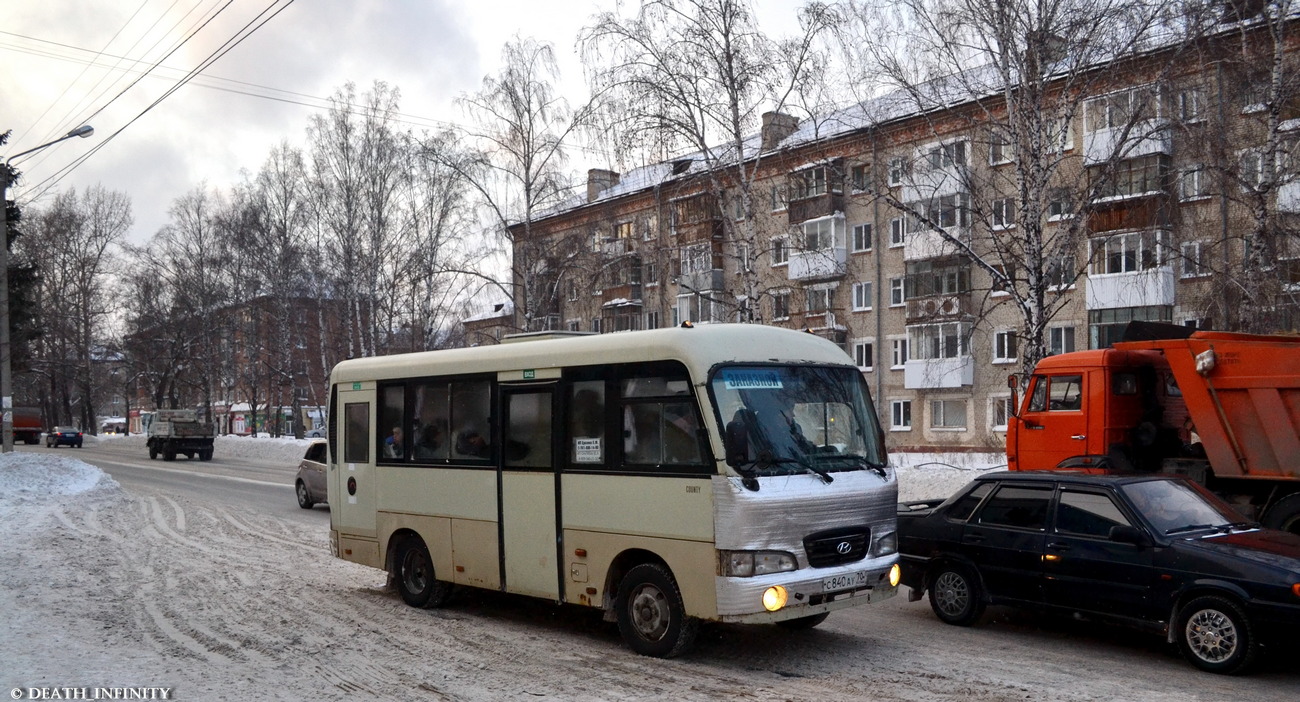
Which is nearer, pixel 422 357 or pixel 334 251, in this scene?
pixel 422 357

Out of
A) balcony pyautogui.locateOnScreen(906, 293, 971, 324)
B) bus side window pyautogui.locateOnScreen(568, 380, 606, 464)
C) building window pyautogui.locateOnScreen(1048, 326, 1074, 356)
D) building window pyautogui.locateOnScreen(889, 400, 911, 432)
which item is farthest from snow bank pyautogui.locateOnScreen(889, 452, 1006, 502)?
building window pyautogui.locateOnScreen(889, 400, 911, 432)

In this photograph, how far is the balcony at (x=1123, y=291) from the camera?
3294 cm

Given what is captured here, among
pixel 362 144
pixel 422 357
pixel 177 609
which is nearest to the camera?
pixel 177 609

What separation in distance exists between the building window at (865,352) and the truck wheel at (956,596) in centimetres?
3599

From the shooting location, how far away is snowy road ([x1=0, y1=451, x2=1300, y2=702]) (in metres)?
7.02

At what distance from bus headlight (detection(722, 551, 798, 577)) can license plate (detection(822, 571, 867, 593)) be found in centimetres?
42

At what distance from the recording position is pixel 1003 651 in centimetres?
827

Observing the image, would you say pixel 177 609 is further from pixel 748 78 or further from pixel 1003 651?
pixel 748 78

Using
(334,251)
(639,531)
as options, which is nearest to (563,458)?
(639,531)

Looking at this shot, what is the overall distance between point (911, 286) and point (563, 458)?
3645 cm

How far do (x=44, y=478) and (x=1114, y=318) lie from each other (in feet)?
111

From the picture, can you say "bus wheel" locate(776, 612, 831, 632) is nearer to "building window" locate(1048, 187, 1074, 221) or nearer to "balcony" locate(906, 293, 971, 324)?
"building window" locate(1048, 187, 1074, 221)

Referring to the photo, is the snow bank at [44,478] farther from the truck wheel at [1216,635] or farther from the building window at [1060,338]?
the building window at [1060,338]

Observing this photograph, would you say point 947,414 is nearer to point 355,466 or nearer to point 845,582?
point 355,466
